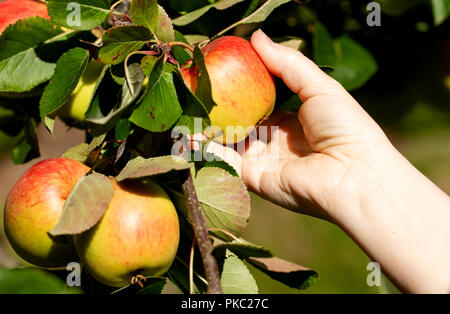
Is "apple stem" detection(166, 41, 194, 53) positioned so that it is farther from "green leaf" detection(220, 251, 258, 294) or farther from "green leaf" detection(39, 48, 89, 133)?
"green leaf" detection(220, 251, 258, 294)

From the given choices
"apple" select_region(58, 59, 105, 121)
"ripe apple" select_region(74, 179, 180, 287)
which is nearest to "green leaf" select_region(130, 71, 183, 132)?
"ripe apple" select_region(74, 179, 180, 287)

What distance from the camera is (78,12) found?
0.77 metres

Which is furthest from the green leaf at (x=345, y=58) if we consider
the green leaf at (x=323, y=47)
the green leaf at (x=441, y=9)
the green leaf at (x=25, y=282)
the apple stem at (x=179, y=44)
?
the green leaf at (x=25, y=282)

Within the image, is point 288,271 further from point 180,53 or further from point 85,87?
point 85,87

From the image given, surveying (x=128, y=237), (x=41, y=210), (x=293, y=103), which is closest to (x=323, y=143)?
(x=293, y=103)

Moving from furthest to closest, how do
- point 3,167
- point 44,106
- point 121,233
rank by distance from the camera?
point 3,167
point 44,106
point 121,233

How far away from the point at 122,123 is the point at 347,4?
84cm

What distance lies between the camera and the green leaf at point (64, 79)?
2.57 feet

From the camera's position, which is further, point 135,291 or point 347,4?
point 347,4

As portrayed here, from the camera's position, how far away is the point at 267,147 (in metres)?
1.03

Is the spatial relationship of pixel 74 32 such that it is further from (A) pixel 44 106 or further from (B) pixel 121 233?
(B) pixel 121 233

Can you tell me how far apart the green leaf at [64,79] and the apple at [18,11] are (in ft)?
0.55

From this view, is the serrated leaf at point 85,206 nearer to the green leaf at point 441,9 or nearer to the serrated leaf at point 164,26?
the serrated leaf at point 164,26
